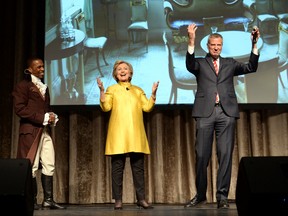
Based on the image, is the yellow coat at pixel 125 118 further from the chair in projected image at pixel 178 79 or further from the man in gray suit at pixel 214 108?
the chair in projected image at pixel 178 79

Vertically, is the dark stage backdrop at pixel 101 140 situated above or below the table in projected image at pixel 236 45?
below

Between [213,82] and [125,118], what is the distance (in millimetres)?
698

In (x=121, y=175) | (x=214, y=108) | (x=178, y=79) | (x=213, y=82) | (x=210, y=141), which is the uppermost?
(x=178, y=79)

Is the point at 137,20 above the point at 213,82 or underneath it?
above

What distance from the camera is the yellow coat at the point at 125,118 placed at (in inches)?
143

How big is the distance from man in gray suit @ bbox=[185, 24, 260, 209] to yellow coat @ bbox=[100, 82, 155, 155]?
39 centimetres

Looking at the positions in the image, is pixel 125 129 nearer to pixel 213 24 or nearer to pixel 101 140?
pixel 101 140

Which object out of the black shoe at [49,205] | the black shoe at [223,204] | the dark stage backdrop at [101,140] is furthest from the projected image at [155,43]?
the black shoe at [223,204]

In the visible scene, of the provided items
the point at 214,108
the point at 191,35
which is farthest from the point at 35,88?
the point at 214,108

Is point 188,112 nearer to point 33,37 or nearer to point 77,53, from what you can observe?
point 77,53

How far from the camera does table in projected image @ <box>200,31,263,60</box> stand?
4.74 metres

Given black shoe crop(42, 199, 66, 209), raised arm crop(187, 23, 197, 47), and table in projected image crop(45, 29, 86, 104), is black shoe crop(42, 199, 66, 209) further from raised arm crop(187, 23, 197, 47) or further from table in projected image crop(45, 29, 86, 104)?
raised arm crop(187, 23, 197, 47)

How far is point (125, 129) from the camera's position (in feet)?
12.0

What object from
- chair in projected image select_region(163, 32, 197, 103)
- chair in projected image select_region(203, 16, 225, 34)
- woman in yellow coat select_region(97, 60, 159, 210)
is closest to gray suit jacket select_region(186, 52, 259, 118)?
woman in yellow coat select_region(97, 60, 159, 210)
